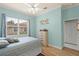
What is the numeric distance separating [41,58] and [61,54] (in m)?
0.27

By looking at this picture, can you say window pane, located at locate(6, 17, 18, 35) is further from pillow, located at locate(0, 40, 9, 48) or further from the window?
pillow, located at locate(0, 40, 9, 48)

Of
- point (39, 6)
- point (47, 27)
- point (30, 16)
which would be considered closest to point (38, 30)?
point (47, 27)

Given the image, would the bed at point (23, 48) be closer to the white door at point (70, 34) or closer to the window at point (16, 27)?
the window at point (16, 27)

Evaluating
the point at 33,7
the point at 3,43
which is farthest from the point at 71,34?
the point at 3,43

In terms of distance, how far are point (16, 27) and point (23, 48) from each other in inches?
12.1

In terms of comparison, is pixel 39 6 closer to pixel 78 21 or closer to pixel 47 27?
pixel 47 27

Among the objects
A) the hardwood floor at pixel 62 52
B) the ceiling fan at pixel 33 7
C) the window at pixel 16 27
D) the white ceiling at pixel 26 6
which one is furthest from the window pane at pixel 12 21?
the hardwood floor at pixel 62 52

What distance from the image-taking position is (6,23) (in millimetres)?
1260

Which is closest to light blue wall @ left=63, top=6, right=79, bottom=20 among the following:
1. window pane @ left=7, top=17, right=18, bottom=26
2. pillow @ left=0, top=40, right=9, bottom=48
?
window pane @ left=7, top=17, right=18, bottom=26

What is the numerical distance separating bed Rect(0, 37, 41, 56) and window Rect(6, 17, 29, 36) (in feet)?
0.33

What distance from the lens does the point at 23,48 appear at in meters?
1.31

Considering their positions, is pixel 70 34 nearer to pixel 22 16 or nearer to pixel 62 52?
pixel 62 52

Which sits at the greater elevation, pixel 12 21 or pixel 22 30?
pixel 12 21

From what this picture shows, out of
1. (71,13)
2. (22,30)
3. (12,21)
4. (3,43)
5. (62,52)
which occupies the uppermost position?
(71,13)
